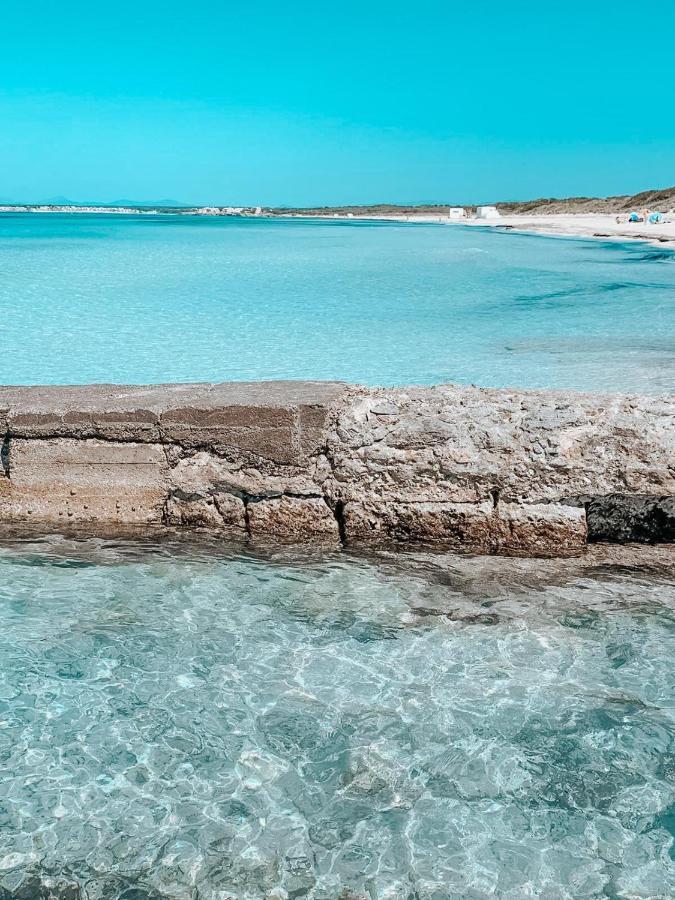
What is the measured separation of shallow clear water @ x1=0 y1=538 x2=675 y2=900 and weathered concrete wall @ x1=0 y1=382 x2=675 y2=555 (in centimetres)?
22

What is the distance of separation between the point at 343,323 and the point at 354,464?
9.00 metres

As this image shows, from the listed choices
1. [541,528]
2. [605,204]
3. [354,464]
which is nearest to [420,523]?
[354,464]

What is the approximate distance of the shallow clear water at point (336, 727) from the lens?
79.1 inches

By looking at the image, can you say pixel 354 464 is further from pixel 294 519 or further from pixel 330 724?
pixel 330 724

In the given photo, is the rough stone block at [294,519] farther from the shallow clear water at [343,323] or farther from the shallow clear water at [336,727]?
the shallow clear water at [343,323]

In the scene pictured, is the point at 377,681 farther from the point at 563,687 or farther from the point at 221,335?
the point at 221,335

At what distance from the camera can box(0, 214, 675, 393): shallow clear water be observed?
8695 mm

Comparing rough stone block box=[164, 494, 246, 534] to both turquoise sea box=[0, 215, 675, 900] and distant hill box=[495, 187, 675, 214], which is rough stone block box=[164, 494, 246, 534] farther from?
distant hill box=[495, 187, 675, 214]

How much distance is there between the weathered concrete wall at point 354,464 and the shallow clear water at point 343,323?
12.3 ft

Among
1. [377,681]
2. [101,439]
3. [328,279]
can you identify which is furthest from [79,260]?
[377,681]

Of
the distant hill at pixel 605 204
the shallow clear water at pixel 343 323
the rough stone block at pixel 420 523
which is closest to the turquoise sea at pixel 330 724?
the rough stone block at pixel 420 523

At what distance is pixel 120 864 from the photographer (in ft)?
6.56

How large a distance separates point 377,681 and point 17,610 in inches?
56.3

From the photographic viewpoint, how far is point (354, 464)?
12.4 ft
